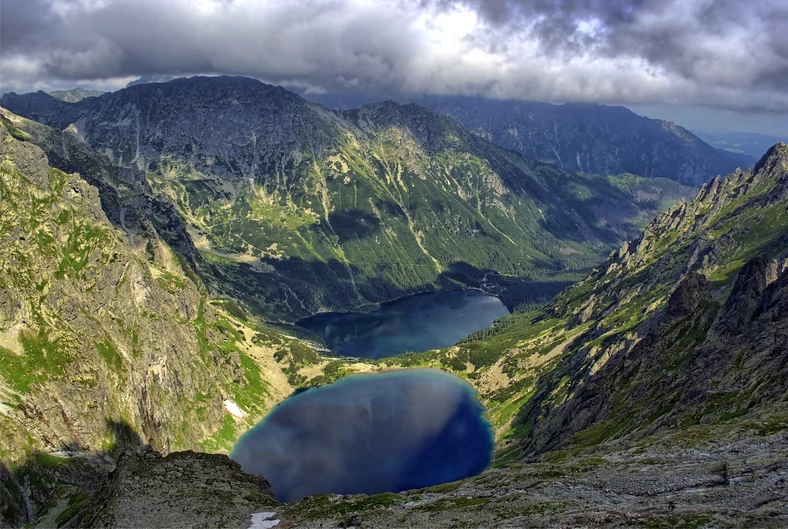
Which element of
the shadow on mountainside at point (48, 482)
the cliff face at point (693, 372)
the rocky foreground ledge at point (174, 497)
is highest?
the cliff face at point (693, 372)

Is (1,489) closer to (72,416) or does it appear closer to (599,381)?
(72,416)

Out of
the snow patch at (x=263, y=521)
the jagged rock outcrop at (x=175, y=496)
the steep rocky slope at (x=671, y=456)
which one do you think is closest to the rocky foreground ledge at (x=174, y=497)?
the jagged rock outcrop at (x=175, y=496)

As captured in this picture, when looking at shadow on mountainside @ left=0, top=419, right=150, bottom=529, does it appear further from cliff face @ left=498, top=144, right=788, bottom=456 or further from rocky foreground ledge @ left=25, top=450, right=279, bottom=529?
cliff face @ left=498, top=144, right=788, bottom=456

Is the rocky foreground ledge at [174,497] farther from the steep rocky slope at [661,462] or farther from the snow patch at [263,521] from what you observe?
the steep rocky slope at [661,462]

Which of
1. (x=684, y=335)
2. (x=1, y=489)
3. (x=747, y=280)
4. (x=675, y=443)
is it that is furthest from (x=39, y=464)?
(x=747, y=280)

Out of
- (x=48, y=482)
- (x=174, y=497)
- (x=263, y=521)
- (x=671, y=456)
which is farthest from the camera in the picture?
(x=48, y=482)

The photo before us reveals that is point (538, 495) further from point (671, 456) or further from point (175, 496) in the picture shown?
point (175, 496)

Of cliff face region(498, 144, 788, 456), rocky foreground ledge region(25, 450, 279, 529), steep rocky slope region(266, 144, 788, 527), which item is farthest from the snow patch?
cliff face region(498, 144, 788, 456)

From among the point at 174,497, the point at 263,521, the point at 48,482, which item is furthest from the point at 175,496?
the point at 48,482
